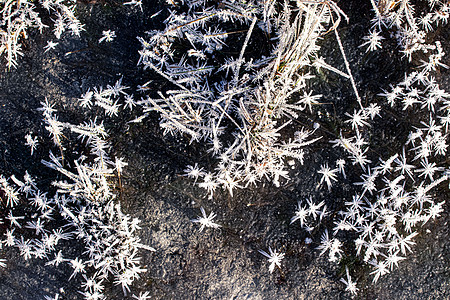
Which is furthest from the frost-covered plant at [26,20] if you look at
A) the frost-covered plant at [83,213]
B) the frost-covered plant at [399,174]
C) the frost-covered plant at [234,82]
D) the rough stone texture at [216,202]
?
the frost-covered plant at [399,174]

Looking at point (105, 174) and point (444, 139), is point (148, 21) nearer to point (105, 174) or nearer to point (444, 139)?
point (105, 174)

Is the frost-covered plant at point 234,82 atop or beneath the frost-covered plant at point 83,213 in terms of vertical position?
atop

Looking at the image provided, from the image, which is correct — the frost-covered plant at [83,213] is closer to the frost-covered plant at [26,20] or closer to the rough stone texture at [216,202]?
the rough stone texture at [216,202]

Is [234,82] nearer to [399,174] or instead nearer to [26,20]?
[399,174]

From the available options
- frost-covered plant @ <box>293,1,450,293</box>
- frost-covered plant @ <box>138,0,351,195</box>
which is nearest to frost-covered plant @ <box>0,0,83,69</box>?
frost-covered plant @ <box>138,0,351,195</box>

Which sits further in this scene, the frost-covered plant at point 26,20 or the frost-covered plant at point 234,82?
the frost-covered plant at point 26,20

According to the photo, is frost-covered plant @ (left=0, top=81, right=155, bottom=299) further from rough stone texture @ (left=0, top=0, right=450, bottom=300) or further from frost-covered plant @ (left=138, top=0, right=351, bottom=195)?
frost-covered plant @ (left=138, top=0, right=351, bottom=195)

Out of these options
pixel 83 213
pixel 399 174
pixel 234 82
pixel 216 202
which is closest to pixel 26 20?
pixel 83 213
